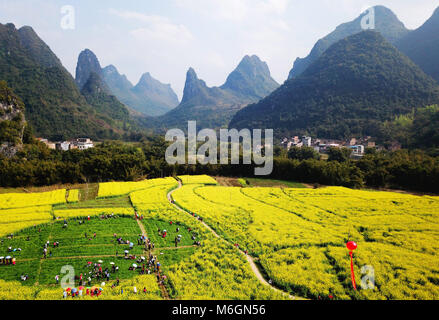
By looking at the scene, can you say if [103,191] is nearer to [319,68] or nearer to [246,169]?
[246,169]

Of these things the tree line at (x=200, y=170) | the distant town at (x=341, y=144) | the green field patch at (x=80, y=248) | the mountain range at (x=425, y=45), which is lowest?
the green field patch at (x=80, y=248)

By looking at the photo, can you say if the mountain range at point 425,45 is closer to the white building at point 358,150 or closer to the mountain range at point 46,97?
the white building at point 358,150

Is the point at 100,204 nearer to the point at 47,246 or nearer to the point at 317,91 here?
the point at 47,246

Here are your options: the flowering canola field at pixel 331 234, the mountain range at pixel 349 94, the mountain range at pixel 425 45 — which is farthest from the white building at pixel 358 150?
the mountain range at pixel 425 45

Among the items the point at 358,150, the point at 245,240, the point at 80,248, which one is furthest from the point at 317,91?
the point at 80,248

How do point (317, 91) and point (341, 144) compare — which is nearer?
point (341, 144)

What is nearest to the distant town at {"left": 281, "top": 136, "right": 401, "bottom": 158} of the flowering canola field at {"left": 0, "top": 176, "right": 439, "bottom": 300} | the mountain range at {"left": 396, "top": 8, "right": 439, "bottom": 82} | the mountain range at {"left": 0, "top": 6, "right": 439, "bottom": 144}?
the mountain range at {"left": 0, "top": 6, "right": 439, "bottom": 144}

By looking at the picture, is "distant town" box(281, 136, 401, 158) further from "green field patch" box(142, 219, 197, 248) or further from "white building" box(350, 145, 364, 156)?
"green field patch" box(142, 219, 197, 248)
